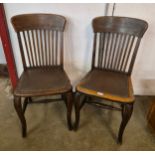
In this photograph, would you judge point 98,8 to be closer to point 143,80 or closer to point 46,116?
point 143,80

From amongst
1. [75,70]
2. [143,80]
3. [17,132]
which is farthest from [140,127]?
[17,132]

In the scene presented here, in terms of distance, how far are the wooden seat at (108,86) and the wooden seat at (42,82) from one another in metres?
0.16

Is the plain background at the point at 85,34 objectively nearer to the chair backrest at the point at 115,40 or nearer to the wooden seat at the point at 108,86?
the chair backrest at the point at 115,40

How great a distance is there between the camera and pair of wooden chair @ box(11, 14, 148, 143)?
4.94 feet

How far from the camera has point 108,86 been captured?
61.5 inches

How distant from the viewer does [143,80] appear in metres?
2.12

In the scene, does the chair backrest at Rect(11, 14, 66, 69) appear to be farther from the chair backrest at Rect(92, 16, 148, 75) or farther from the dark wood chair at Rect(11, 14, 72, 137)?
the chair backrest at Rect(92, 16, 148, 75)

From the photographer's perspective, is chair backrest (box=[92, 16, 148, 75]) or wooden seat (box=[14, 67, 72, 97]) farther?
chair backrest (box=[92, 16, 148, 75])

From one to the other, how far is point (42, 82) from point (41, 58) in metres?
0.32

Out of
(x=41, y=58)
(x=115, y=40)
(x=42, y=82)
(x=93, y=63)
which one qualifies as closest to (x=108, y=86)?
(x=93, y=63)

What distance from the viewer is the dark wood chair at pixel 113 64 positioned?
150 cm

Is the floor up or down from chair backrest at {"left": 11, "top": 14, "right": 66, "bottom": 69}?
down

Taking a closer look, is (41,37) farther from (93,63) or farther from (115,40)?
(115,40)

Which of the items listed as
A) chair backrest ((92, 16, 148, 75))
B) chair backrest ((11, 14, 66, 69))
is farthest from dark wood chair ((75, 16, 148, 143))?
chair backrest ((11, 14, 66, 69))
